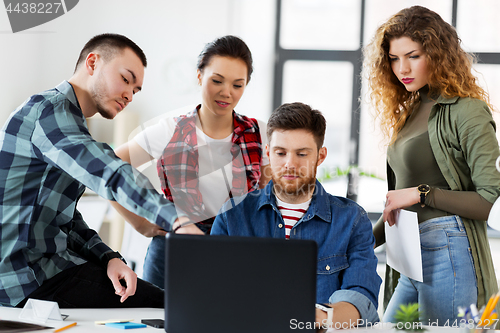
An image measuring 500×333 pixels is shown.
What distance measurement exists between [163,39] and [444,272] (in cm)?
267

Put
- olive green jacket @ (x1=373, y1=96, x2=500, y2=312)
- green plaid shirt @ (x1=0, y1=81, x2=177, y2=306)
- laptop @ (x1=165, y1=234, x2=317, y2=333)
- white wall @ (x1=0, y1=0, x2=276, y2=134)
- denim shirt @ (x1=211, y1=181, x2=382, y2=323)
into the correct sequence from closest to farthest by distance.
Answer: laptop @ (x1=165, y1=234, x2=317, y2=333), green plaid shirt @ (x1=0, y1=81, x2=177, y2=306), denim shirt @ (x1=211, y1=181, x2=382, y2=323), olive green jacket @ (x1=373, y1=96, x2=500, y2=312), white wall @ (x1=0, y1=0, x2=276, y2=134)

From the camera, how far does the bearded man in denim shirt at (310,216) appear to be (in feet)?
4.08

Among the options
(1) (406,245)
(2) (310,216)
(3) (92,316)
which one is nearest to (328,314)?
(2) (310,216)

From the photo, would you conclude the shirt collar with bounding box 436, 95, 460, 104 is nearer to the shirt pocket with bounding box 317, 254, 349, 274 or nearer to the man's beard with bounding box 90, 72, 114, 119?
the shirt pocket with bounding box 317, 254, 349, 274

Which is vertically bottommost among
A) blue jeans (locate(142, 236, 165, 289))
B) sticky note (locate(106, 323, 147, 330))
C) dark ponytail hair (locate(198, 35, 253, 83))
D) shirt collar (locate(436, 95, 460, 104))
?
blue jeans (locate(142, 236, 165, 289))

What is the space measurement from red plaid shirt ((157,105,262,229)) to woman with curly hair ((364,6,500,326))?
0.49 m

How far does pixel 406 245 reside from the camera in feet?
4.57

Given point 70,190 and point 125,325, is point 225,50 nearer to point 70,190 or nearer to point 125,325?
point 70,190

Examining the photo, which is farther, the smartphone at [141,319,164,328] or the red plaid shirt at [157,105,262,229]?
the red plaid shirt at [157,105,262,229]

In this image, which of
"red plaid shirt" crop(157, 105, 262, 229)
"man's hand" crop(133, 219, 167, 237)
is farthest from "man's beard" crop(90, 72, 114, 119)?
"man's hand" crop(133, 219, 167, 237)

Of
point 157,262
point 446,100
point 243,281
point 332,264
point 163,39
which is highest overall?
point 163,39

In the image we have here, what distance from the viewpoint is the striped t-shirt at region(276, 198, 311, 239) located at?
1367 mm

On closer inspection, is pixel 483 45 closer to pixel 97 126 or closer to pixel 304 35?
pixel 304 35

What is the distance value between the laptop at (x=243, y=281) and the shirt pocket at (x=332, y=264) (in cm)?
45
